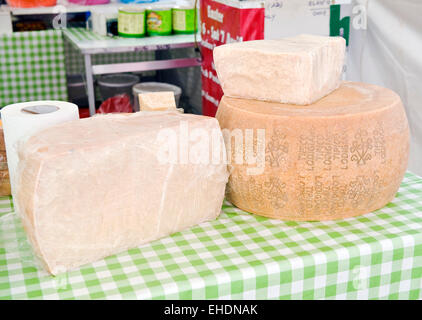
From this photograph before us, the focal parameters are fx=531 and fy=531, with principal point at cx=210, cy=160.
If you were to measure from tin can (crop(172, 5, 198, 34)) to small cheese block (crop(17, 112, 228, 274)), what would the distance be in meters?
1.89

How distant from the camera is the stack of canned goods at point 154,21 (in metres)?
2.79

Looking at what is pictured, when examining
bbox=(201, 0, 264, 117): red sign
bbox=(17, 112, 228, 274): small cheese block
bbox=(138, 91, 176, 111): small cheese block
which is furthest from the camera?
bbox=(201, 0, 264, 117): red sign

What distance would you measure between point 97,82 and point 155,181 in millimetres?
2505

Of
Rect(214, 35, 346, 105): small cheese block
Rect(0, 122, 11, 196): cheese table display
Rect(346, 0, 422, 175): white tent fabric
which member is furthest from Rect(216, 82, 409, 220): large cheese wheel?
Rect(346, 0, 422, 175): white tent fabric

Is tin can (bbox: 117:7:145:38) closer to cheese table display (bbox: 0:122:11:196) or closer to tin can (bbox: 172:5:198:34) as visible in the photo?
tin can (bbox: 172:5:198:34)

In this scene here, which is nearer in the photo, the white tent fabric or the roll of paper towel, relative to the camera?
the roll of paper towel

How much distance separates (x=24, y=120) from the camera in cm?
104

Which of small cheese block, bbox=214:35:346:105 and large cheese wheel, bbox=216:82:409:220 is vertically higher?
small cheese block, bbox=214:35:346:105

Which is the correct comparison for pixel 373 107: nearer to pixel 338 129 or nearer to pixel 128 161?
pixel 338 129

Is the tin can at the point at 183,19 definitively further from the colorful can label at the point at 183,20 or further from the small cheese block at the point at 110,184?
the small cheese block at the point at 110,184

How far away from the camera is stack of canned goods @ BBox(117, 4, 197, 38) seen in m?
2.79

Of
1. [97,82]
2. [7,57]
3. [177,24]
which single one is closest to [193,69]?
[177,24]

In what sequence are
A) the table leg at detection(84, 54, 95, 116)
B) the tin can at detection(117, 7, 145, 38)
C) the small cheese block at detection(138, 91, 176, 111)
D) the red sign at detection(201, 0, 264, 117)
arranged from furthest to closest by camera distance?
the tin can at detection(117, 7, 145, 38), the table leg at detection(84, 54, 95, 116), the red sign at detection(201, 0, 264, 117), the small cheese block at detection(138, 91, 176, 111)

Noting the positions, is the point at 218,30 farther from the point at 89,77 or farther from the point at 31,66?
the point at 31,66
